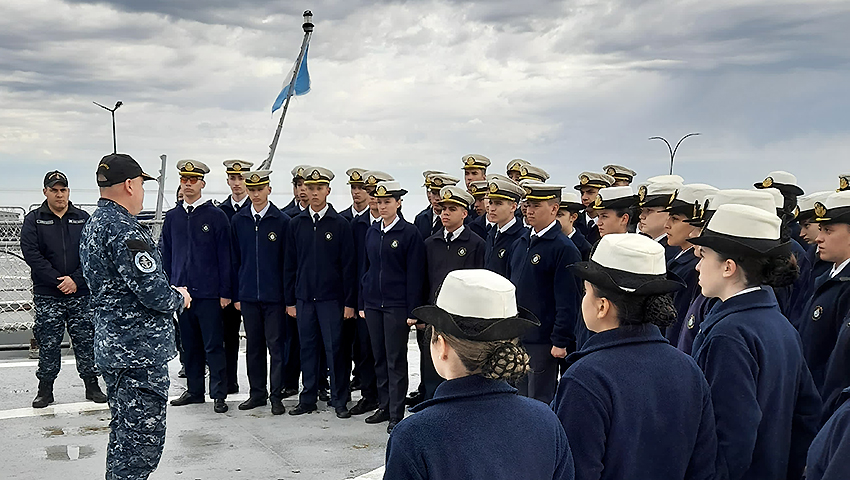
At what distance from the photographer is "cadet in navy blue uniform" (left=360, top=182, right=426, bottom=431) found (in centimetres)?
653

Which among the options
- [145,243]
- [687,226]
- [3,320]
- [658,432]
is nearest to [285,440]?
[145,243]

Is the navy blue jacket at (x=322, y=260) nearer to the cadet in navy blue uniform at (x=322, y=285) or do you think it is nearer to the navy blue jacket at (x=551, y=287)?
the cadet in navy blue uniform at (x=322, y=285)

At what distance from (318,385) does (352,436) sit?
110 cm

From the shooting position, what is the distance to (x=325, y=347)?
275 inches

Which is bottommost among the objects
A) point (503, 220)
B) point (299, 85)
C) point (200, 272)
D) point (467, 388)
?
point (200, 272)

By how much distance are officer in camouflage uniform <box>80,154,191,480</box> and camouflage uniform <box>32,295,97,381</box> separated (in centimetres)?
304

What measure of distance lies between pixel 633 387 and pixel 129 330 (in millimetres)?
2935

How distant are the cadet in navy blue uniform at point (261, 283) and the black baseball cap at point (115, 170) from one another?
8.59 ft

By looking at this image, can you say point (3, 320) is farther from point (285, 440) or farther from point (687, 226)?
point (687, 226)

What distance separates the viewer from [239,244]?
7.32 m

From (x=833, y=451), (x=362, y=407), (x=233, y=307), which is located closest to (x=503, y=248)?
(x=362, y=407)

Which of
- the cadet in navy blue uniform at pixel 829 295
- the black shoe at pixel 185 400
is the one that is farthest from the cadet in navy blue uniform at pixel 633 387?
the black shoe at pixel 185 400

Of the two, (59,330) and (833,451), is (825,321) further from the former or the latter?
(59,330)

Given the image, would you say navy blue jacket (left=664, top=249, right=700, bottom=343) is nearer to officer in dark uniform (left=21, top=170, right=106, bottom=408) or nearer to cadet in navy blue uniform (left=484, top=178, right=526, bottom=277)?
cadet in navy blue uniform (left=484, top=178, right=526, bottom=277)
